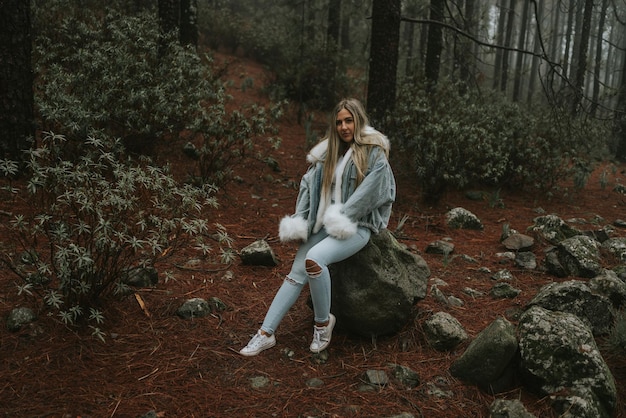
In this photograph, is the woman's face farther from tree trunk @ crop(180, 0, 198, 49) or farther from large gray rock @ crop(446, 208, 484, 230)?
tree trunk @ crop(180, 0, 198, 49)

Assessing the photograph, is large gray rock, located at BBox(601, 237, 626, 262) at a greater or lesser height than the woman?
lesser

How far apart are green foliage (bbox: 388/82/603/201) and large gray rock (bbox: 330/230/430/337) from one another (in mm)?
3203

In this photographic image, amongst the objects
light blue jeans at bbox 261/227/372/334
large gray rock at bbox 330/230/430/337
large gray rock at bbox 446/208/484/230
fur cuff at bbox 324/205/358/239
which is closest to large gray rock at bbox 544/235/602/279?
large gray rock at bbox 446/208/484/230

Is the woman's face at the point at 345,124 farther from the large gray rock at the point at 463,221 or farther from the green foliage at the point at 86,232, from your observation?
the large gray rock at the point at 463,221

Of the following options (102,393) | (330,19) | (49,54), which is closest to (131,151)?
(49,54)

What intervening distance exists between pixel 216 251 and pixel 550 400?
3.18 metres

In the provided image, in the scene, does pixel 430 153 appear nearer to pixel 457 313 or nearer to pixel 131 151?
pixel 457 313

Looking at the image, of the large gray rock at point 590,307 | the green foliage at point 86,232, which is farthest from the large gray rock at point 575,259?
the green foliage at point 86,232

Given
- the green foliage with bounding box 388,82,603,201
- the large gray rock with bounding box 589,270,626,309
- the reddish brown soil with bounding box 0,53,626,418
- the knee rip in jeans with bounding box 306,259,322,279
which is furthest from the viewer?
the green foliage with bounding box 388,82,603,201

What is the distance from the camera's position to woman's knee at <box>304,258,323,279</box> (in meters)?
3.13

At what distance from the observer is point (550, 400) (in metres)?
2.82

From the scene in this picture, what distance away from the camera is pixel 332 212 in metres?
3.25

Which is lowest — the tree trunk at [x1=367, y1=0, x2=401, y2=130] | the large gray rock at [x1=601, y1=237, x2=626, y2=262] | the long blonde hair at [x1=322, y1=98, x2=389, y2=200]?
the large gray rock at [x1=601, y1=237, x2=626, y2=262]

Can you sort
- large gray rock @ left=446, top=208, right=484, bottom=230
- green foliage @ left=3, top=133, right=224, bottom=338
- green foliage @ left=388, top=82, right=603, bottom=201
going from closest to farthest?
1. green foliage @ left=3, top=133, right=224, bottom=338
2. large gray rock @ left=446, top=208, right=484, bottom=230
3. green foliage @ left=388, top=82, right=603, bottom=201
